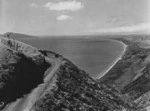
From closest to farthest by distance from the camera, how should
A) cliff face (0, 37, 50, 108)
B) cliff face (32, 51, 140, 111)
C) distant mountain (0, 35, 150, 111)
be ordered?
distant mountain (0, 35, 150, 111), cliff face (32, 51, 140, 111), cliff face (0, 37, 50, 108)

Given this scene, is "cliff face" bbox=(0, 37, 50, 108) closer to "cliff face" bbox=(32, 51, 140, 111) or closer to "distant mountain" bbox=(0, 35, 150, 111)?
"distant mountain" bbox=(0, 35, 150, 111)

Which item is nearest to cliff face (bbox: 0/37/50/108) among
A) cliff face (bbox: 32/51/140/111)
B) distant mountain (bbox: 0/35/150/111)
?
distant mountain (bbox: 0/35/150/111)

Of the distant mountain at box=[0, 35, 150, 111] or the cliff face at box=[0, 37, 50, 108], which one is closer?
the distant mountain at box=[0, 35, 150, 111]

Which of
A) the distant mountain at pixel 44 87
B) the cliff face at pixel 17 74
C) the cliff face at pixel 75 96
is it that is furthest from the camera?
the cliff face at pixel 17 74

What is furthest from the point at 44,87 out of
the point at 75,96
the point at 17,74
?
the point at 17,74

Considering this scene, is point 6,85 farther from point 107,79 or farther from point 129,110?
point 107,79

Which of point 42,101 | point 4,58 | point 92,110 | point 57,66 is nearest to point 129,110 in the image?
point 92,110

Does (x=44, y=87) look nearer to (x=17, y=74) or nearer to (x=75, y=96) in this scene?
(x=75, y=96)

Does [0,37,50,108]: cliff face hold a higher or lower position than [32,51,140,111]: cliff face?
higher

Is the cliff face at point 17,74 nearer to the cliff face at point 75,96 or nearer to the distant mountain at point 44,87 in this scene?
the distant mountain at point 44,87

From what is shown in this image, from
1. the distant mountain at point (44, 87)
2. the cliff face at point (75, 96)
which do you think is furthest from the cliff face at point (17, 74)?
the cliff face at point (75, 96)

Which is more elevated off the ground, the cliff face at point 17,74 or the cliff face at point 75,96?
the cliff face at point 17,74
